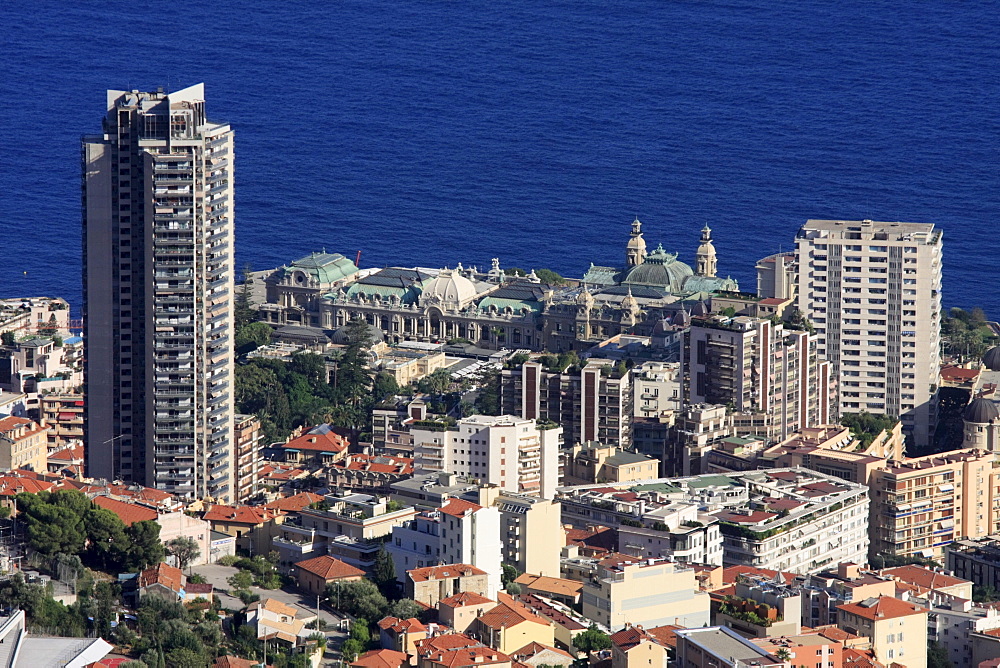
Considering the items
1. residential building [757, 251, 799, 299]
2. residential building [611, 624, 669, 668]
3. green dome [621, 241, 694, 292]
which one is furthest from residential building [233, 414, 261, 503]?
green dome [621, 241, 694, 292]

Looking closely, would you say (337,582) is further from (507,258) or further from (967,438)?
(507,258)

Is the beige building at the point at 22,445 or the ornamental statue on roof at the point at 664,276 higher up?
the ornamental statue on roof at the point at 664,276

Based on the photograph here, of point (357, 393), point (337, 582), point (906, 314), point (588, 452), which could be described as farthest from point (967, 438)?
point (337, 582)

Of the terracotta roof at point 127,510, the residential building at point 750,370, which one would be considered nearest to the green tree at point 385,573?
the terracotta roof at point 127,510

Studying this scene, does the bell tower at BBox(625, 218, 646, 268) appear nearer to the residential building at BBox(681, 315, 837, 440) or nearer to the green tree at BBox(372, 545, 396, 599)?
the residential building at BBox(681, 315, 837, 440)

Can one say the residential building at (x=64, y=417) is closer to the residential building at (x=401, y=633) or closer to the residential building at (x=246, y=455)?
the residential building at (x=246, y=455)
